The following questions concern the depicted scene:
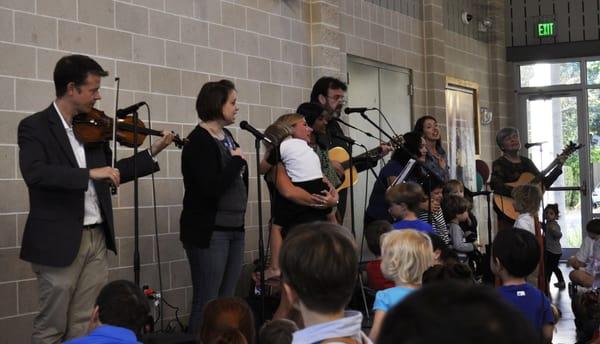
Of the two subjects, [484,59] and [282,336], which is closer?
[282,336]

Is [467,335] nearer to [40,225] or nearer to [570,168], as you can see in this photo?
[40,225]

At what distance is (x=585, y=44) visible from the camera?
41.3ft

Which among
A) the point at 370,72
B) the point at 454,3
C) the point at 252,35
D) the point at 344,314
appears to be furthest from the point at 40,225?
the point at 454,3

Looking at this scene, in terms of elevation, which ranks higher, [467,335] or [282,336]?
[467,335]

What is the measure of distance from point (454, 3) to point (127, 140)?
27.0 feet

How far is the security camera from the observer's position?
1170cm

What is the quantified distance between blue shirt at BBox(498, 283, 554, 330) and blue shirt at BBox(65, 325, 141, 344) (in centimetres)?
166

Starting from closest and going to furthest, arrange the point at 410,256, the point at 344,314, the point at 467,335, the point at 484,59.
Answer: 1. the point at 467,335
2. the point at 344,314
3. the point at 410,256
4. the point at 484,59

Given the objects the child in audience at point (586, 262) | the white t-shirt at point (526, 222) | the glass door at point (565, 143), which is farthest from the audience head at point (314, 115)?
the glass door at point (565, 143)

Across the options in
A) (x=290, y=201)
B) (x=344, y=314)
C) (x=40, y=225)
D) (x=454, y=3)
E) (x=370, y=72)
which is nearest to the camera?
(x=344, y=314)

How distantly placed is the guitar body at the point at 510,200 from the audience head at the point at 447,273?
3997mm

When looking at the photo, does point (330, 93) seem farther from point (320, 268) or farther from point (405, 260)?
point (320, 268)

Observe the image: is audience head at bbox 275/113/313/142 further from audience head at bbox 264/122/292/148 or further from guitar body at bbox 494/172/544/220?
guitar body at bbox 494/172/544/220

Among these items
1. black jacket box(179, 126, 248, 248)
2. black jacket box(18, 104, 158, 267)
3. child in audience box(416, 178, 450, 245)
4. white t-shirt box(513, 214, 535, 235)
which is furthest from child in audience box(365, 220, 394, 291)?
black jacket box(18, 104, 158, 267)
